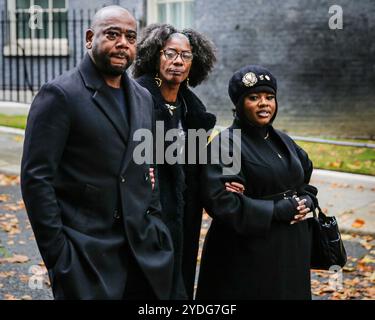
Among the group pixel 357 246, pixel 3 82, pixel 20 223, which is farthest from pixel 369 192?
pixel 3 82

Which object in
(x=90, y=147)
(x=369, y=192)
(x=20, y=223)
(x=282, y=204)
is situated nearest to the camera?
(x=90, y=147)

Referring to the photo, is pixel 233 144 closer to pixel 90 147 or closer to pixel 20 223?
pixel 90 147

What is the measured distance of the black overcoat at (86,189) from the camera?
10.6 feet

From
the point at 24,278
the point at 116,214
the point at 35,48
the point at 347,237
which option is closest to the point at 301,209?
the point at 116,214

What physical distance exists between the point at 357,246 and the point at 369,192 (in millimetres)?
2202

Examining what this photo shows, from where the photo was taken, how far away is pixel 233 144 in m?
3.90

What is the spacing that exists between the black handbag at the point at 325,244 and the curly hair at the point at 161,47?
1243 mm

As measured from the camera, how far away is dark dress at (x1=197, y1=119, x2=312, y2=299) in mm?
3816

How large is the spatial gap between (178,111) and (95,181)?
1.08 m

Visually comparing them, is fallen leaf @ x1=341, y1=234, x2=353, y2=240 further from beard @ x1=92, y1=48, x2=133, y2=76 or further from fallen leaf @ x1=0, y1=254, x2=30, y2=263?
beard @ x1=92, y1=48, x2=133, y2=76

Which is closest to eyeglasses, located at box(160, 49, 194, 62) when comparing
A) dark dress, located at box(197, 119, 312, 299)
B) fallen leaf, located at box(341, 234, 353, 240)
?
dark dress, located at box(197, 119, 312, 299)

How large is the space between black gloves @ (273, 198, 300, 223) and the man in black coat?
28.3 inches

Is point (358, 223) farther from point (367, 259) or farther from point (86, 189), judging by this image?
point (86, 189)

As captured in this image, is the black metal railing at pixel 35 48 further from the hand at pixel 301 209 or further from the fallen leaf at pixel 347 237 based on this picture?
the hand at pixel 301 209
